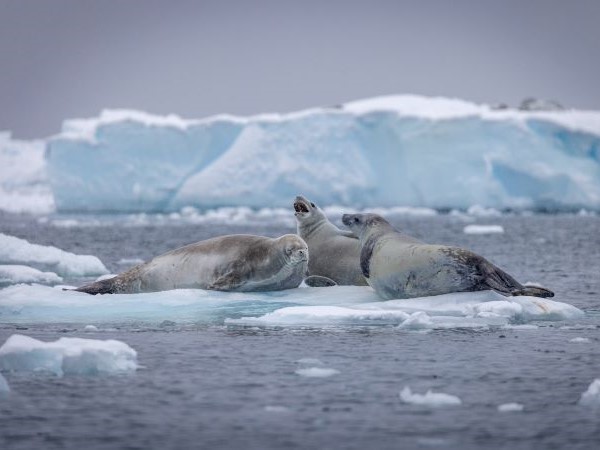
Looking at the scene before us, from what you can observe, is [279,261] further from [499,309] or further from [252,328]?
[499,309]

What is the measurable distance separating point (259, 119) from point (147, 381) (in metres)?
34.7

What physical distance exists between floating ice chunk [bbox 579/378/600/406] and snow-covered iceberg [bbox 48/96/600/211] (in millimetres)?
33463

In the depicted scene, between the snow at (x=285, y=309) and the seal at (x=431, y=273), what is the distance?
0.42 feet

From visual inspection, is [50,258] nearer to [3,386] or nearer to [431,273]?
[431,273]

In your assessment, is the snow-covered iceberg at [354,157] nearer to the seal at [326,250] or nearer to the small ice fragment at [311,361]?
the seal at [326,250]

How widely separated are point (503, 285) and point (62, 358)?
4.46 metres

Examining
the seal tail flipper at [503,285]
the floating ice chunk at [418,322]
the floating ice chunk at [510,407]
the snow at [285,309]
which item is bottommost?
the floating ice chunk at [510,407]

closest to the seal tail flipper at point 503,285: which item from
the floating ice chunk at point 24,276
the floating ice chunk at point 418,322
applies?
the floating ice chunk at point 418,322

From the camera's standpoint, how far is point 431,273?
9484mm

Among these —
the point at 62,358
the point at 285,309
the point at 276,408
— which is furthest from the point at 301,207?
the point at 276,408

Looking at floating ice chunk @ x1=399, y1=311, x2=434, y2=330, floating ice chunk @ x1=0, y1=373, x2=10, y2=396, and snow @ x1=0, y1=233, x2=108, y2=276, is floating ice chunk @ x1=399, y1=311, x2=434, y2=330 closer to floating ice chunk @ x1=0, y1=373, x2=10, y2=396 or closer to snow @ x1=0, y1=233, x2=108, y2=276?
floating ice chunk @ x1=0, y1=373, x2=10, y2=396

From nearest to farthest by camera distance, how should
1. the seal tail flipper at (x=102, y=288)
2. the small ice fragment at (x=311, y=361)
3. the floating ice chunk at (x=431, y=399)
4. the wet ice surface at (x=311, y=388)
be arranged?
the wet ice surface at (x=311, y=388) < the floating ice chunk at (x=431, y=399) < the small ice fragment at (x=311, y=361) < the seal tail flipper at (x=102, y=288)

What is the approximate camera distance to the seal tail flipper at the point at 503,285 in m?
9.52

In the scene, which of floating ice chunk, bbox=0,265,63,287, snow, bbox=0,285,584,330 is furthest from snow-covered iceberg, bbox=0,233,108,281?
snow, bbox=0,285,584,330
